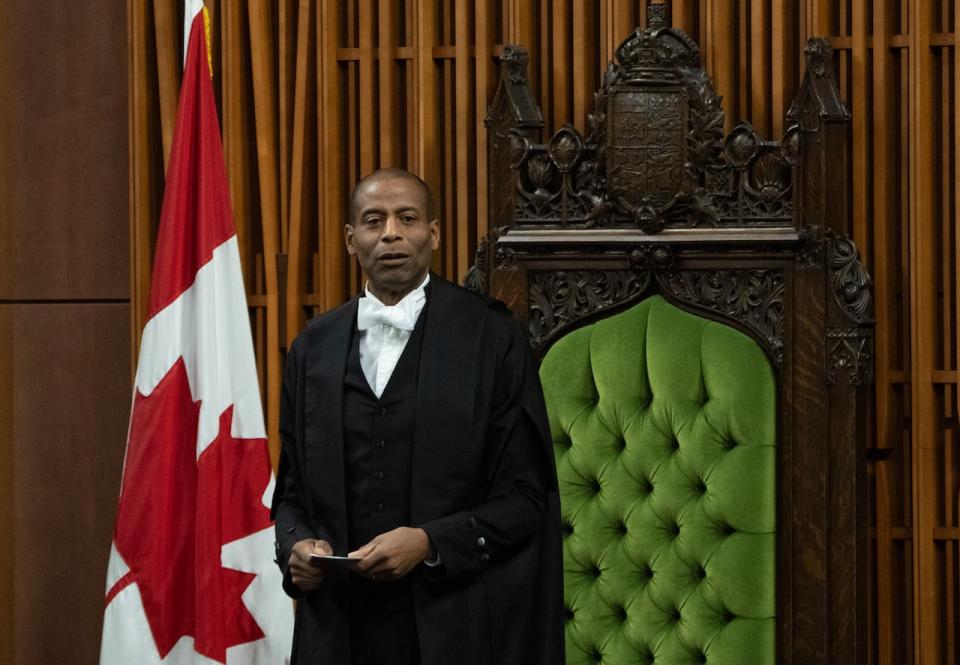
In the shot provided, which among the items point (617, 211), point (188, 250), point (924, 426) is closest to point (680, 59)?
point (617, 211)

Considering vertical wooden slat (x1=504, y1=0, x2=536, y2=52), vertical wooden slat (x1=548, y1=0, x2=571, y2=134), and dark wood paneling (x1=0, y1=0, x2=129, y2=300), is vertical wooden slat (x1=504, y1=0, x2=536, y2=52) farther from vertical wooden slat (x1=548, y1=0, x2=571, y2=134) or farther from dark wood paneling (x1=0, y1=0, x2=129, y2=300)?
dark wood paneling (x1=0, y1=0, x2=129, y2=300)

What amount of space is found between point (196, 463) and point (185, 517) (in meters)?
0.13

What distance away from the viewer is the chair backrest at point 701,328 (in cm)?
297

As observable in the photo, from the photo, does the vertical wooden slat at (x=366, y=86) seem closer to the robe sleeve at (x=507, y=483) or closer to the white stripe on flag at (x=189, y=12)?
the white stripe on flag at (x=189, y=12)

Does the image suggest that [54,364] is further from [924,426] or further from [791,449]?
[924,426]

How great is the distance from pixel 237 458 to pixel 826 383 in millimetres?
1357

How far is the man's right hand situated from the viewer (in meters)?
2.24

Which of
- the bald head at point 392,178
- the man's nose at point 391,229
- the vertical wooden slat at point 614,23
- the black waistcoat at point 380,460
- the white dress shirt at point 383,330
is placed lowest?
the black waistcoat at point 380,460

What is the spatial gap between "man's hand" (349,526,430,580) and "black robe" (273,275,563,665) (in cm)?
4

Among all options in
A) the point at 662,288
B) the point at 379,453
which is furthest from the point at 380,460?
the point at 662,288

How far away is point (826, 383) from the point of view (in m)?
2.99

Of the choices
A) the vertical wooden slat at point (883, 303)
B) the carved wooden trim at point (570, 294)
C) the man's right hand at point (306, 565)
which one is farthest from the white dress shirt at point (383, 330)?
the vertical wooden slat at point (883, 303)

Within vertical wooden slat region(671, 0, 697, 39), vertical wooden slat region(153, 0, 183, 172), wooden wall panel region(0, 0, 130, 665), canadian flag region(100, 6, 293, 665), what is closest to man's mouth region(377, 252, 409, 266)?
canadian flag region(100, 6, 293, 665)

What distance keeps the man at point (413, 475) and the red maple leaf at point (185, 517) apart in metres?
0.80
